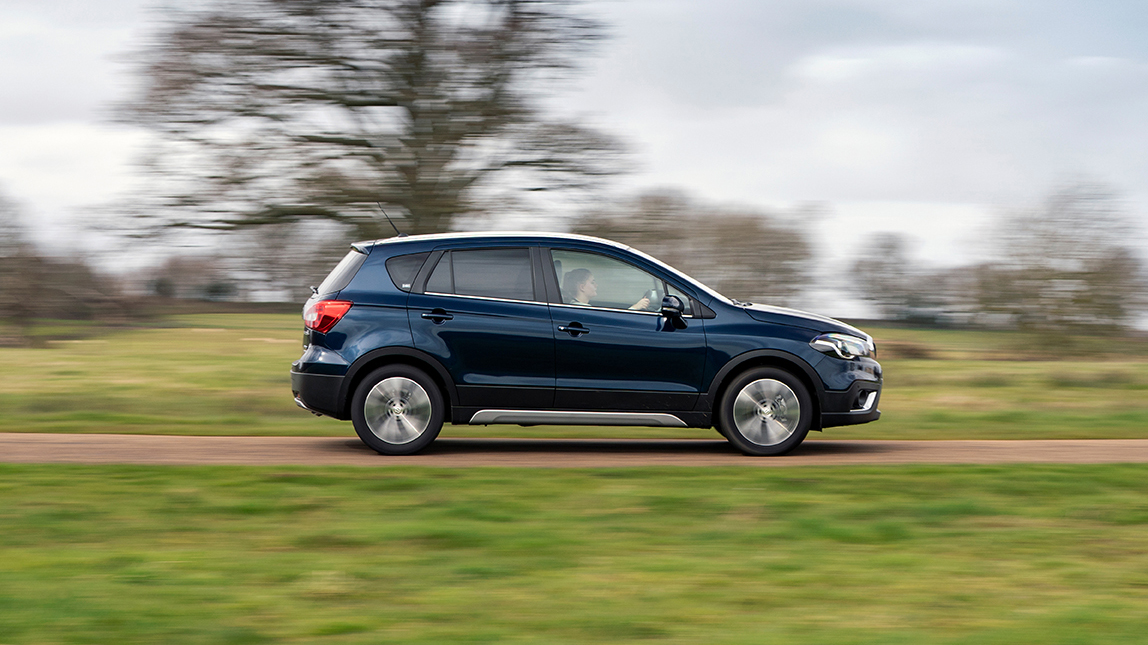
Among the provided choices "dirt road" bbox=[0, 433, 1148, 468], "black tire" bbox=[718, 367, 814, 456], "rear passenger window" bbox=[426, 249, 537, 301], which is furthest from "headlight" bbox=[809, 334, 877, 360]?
"rear passenger window" bbox=[426, 249, 537, 301]

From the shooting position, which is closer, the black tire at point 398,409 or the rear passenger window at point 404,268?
the black tire at point 398,409

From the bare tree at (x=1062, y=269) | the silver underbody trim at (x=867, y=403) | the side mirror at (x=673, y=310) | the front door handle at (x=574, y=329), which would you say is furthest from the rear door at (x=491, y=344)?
the bare tree at (x=1062, y=269)

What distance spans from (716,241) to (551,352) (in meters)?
18.0

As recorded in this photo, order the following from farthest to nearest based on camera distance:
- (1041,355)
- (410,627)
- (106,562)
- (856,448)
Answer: (1041,355)
(856,448)
(106,562)
(410,627)

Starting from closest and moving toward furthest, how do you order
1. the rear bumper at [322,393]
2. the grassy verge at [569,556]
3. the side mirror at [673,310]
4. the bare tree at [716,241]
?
the grassy verge at [569,556]
the rear bumper at [322,393]
the side mirror at [673,310]
the bare tree at [716,241]

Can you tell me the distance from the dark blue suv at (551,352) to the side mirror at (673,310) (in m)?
0.01

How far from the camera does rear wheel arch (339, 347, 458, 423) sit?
346 inches

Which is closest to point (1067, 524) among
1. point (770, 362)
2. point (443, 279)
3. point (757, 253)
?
point (770, 362)

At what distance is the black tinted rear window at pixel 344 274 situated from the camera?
29.7 ft

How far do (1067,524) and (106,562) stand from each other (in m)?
4.95

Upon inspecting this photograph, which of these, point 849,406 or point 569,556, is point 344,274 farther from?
point 569,556

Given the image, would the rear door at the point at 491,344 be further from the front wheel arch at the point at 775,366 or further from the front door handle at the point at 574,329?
the front wheel arch at the point at 775,366

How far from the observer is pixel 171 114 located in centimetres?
1554

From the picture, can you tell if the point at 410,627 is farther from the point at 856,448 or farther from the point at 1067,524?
the point at 856,448
